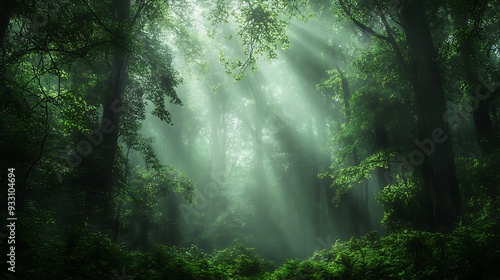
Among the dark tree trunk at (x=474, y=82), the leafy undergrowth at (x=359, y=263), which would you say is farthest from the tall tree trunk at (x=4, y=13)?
the dark tree trunk at (x=474, y=82)

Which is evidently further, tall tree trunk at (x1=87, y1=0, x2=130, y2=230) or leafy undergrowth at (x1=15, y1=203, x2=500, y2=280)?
tall tree trunk at (x1=87, y1=0, x2=130, y2=230)

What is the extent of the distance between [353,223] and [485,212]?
13982 millimetres

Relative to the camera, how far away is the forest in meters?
5.61

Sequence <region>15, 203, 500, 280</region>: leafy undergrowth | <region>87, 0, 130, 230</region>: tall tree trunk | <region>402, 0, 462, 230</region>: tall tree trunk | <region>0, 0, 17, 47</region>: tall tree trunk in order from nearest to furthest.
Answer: <region>15, 203, 500, 280</region>: leafy undergrowth < <region>0, 0, 17, 47</region>: tall tree trunk < <region>402, 0, 462, 230</region>: tall tree trunk < <region>87, 0, 130, 230</region>: tall tree trunk

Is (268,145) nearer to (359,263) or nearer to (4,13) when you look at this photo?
(4,13)

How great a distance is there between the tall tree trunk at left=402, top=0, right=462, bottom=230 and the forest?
36 mm

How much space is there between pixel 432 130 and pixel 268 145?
82.2ft

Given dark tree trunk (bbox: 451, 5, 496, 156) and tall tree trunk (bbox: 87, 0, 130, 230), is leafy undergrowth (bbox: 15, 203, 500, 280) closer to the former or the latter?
tall tree trunk (bbox: 87, 0, 130, 230)

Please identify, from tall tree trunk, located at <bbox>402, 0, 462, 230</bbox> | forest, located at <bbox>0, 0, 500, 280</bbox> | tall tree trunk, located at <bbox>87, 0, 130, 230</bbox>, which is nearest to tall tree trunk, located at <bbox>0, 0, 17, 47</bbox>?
forest, located at <bbox>0, 0, 500, 280</bbox>

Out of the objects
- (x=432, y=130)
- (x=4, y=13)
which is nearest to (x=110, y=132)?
(x=4, y=13)

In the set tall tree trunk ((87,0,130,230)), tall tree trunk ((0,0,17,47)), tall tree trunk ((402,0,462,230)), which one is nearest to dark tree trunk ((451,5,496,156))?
tall tree trunk ((402,0,462,230))

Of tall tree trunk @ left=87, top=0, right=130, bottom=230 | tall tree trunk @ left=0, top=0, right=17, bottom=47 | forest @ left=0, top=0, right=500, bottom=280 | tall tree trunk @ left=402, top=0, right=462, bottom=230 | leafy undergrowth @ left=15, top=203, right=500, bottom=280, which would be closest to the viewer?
leafy undergrowth @ left=15, top=203, right=500, bottom=280

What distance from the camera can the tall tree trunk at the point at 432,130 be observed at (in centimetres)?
811

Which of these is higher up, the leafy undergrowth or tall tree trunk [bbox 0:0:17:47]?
tall tree trunk [bbox 0:0:17:47]
